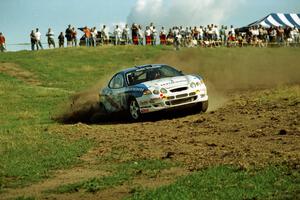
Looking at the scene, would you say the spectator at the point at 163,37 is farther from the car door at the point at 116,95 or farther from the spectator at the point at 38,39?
the car door at the point at 116,95

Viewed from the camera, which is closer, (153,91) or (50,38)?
(153,91)

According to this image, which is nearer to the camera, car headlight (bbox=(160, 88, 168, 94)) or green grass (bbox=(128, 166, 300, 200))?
green grass (bbox=(128, 166, 300, 200))

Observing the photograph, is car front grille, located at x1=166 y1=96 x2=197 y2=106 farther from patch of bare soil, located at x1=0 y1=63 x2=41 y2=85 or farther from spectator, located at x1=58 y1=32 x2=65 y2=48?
spectator, located at x1=58 y1=32 x2=65 y2=48

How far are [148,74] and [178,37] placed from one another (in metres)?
25.8

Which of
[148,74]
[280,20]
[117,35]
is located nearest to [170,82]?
[148,74]

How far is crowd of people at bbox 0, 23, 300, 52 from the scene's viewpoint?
42.2 meters

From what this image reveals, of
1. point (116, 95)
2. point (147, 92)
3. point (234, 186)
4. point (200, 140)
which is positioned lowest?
point (200, 140)

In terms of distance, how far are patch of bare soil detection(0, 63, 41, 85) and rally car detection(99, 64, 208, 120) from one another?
15.6 m

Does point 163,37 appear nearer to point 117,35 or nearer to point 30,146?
A: point 117,35

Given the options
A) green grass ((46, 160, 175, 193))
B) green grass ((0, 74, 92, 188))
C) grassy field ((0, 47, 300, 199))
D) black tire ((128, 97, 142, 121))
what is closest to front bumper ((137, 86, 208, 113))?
black tire ((128, 97, 142, 121))

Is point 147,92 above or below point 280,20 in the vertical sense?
below

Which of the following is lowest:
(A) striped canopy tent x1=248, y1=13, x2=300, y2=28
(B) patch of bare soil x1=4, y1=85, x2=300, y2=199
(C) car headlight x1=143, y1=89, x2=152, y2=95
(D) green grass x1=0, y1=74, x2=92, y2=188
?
(D) green grass x1=0, y1=74, x2=92, y2=188

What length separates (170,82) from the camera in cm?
1596

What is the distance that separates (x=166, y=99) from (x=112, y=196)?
325 inches
